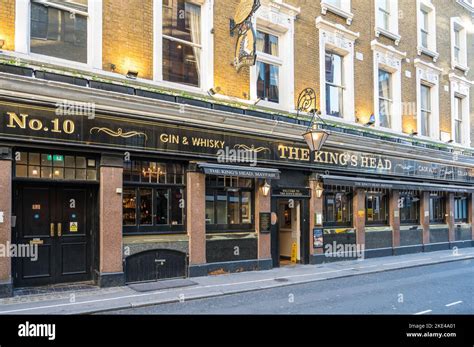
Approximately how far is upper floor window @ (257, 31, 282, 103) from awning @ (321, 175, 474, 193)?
11.8 ft

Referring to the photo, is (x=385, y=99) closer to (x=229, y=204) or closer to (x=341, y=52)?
(x=341, y=52)

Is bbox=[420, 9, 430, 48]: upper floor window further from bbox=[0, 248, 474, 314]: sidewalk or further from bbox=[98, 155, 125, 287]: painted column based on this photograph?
bbox=[98, 155, 125, 287]: painted column

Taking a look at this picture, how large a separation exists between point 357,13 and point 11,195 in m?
14.9

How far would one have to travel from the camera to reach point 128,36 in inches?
439

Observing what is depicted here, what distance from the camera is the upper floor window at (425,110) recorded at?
68.0 ft

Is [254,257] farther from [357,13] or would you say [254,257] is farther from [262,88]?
[357,13]

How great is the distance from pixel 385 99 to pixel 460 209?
327 inches

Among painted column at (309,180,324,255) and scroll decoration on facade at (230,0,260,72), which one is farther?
painted column at (309,180,324,255)

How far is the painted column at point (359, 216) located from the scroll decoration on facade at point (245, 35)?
734 centimetres

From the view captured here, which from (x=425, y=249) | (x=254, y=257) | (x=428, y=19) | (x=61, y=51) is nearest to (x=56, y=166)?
(x=61, y=51)

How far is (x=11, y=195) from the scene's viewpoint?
9273 millimetres

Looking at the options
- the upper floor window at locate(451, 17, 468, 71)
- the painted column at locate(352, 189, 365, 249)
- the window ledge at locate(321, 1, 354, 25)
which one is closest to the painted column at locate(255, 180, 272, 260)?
the painted column at locate(352, 189, 365, 249)

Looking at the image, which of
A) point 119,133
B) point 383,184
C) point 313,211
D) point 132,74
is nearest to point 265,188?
point 313,211

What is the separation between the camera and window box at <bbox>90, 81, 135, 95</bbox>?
10.3 m
